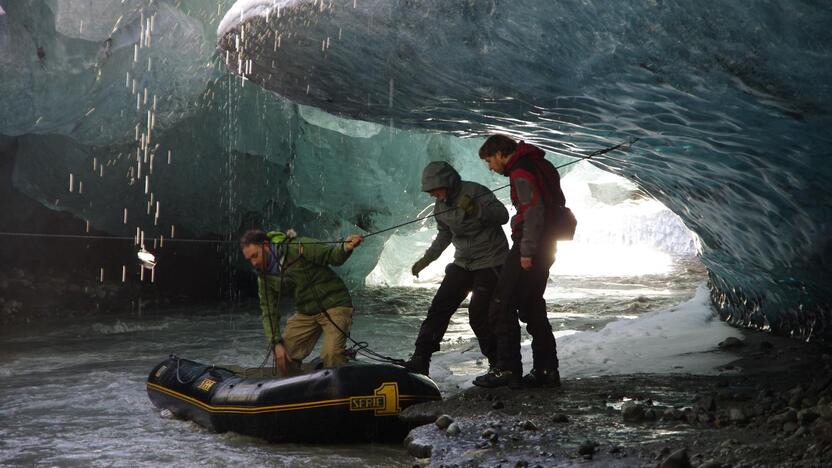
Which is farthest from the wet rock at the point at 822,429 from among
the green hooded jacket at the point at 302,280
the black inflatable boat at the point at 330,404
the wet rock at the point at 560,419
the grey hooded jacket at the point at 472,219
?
the green hooded jacket at the point at 302,280

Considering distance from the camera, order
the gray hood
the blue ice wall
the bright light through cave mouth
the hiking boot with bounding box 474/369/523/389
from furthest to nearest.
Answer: the bright light through cave mouth → the gray hood → the hiking boot with bounding box 474/369/523/389 → the blue ice wall

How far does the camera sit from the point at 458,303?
571cm

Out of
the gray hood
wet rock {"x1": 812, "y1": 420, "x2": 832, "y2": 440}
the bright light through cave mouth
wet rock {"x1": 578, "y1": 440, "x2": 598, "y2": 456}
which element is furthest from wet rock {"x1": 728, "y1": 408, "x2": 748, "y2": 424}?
the bright light through cave mouth

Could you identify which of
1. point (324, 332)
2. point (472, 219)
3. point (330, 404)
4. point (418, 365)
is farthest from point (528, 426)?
point (324, 332)

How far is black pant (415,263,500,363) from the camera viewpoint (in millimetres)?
5551

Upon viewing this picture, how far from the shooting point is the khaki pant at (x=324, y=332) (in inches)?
227

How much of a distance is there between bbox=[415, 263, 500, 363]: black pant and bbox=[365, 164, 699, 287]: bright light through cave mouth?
4.15 metres

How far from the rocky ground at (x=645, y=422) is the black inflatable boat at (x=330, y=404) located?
15cm

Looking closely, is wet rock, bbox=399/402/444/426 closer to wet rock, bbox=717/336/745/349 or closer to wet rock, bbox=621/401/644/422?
wet rock, bbox=621/401/644/422

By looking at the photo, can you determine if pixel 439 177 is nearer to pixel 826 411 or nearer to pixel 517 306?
pixel 517 306

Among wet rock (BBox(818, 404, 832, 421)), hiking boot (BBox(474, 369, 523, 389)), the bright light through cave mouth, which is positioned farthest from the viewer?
the bright light through cave mouth

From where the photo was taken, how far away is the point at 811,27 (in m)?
3.58

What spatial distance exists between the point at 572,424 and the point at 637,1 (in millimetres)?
2130

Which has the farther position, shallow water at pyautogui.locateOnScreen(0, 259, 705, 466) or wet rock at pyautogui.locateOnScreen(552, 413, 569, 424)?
shallow water at pyautogui.locateOnScreen(0, 259, 705, 466)
